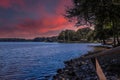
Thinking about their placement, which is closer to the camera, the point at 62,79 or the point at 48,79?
the point at 62,79

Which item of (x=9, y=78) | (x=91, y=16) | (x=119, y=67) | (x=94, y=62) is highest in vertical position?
(x=91, y=16)

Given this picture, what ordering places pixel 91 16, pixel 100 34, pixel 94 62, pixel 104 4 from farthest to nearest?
pixel 100 34, pixel 91 16, pixel 104 4, pixel 94 62

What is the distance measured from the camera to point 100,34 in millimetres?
75688

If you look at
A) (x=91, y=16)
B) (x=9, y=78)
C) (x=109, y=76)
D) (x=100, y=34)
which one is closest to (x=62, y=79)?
(x=109, y=76)

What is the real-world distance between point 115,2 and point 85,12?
4.14 metres

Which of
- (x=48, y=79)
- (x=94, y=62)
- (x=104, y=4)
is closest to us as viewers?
(x=94, y=62)

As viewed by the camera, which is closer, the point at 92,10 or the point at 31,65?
the point at 92,10

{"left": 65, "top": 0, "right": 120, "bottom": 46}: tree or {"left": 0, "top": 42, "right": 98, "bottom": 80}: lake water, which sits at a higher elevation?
{"left": 65, "top": 0, "right": 120, "bottom": 46}: tree

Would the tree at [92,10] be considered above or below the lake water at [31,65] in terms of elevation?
above

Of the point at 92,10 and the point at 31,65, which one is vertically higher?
the point at 92,10

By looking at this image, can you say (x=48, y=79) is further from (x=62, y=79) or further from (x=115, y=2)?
(x=115, y=2)

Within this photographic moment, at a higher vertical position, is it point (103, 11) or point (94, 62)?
point (103, 11)

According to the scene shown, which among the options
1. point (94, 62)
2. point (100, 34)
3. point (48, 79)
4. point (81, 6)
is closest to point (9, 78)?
point (48, 79)

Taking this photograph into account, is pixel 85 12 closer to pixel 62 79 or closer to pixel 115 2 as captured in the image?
pixel 115 2
